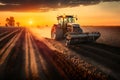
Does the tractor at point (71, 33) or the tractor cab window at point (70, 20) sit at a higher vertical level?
the tractor cab window at point (70, 20)

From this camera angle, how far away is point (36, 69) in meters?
9.67

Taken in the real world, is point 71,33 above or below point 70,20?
below

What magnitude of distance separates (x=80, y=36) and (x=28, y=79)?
11.6 meters

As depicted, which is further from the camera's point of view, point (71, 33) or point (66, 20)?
point (66, 20)

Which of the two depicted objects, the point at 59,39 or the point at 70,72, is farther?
the point at 59,39

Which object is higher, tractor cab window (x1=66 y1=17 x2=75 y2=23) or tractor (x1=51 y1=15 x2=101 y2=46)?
tractor cab window (x1=66 y1=17 x2=75 y2=23)

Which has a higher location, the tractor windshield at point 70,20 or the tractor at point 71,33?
the tractor windshield at point 70,20

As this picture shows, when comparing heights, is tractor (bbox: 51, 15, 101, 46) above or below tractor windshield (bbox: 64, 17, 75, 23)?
below

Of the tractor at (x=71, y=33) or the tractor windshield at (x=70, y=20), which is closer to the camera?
the tractor at (x=71, y=33)

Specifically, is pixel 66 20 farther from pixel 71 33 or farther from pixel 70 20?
pixel 71 33

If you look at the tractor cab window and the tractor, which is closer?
the tractor

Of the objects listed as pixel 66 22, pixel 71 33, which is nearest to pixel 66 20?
pixel 66 22

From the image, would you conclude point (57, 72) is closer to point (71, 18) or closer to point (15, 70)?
point (15, 70)

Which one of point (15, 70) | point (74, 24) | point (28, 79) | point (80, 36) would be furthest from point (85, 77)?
point (74, 24)
